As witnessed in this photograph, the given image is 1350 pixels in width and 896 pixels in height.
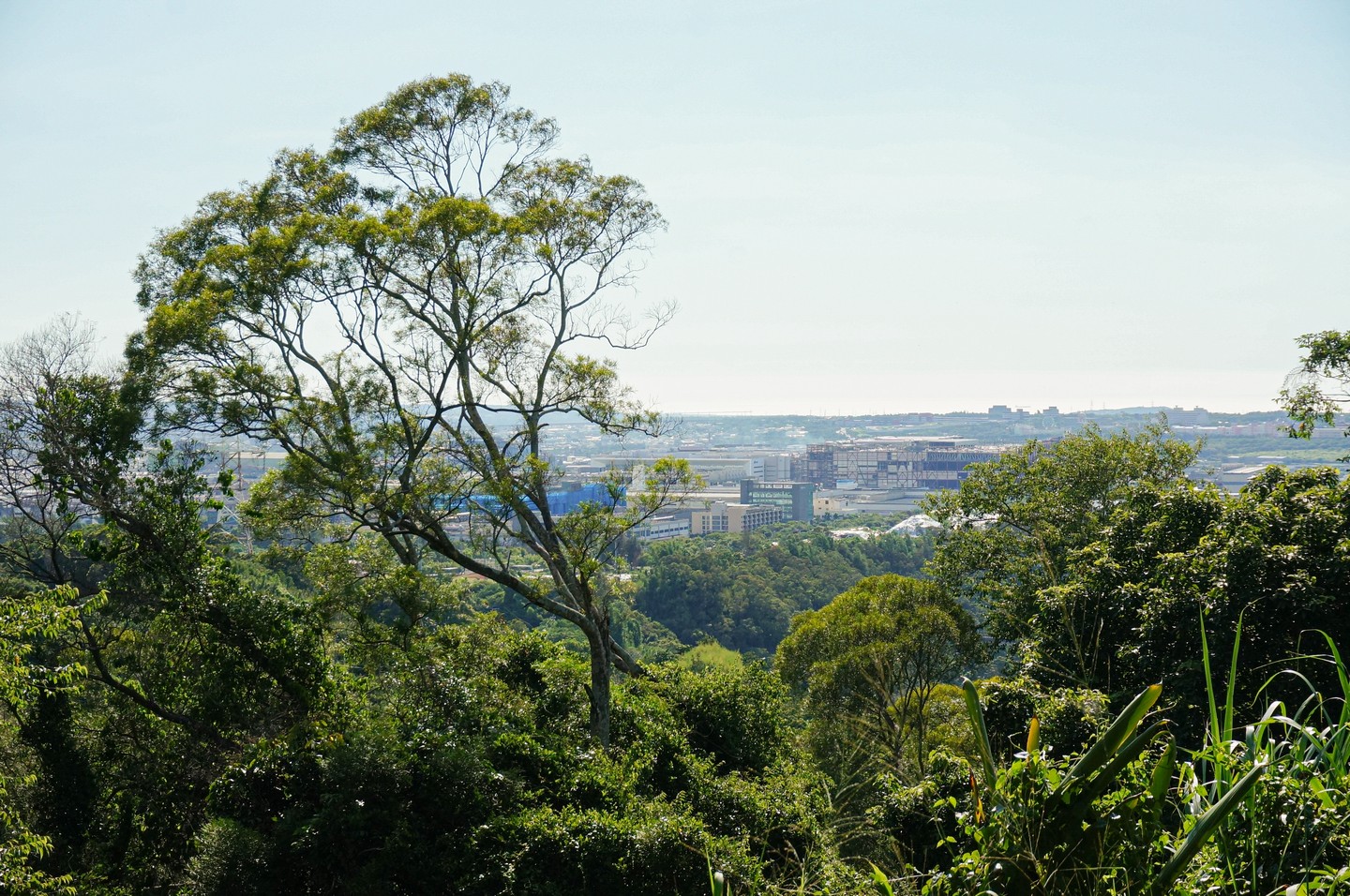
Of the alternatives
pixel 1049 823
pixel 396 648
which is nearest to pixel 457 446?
pixel 396 648

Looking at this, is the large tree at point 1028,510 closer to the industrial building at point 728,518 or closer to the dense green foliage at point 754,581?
the dense green foliage at point 754,581

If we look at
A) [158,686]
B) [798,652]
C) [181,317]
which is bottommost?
[798,652]

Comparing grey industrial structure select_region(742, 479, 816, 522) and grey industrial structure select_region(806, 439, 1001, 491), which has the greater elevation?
grey industrial structure select_region(806, 439, 1001, 491)

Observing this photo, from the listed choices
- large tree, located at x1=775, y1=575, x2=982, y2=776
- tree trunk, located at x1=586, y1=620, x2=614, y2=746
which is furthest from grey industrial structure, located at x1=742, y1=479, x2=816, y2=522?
tree trunk, located at x1=586, y1=620, x2=614, y2=746

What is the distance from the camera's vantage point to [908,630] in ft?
39.5

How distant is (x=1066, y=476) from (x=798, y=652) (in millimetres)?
4442

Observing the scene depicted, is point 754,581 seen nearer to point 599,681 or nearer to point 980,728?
point 599,681

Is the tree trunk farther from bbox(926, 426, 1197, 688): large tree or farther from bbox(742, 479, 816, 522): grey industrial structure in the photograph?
bbox(742, 479, 816, 522): grey industrial structure

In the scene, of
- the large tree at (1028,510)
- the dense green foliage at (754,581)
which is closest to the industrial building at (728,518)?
the dense green foliage at (754,581)

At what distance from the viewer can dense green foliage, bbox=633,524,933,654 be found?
3169 cm

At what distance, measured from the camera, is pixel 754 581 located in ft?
110

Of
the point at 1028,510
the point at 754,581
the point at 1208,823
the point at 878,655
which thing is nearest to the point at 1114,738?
the point at 1208,823

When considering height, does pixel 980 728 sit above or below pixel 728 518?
above

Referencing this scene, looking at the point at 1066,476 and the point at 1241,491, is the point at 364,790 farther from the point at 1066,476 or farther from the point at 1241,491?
the point at 1066,476
